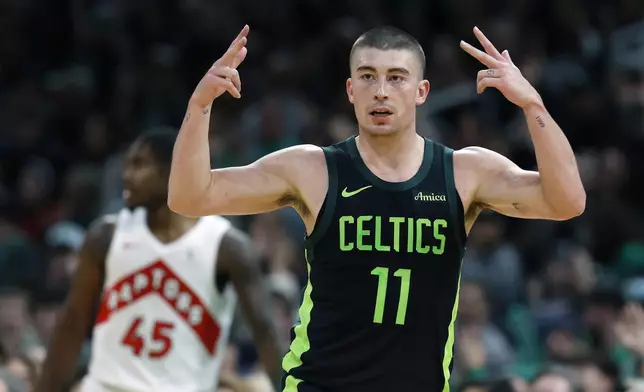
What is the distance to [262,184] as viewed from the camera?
5.35 m

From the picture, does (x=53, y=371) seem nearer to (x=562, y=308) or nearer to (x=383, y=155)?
(x=383, y=155)

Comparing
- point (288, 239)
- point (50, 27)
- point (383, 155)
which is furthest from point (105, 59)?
point (383, 155)

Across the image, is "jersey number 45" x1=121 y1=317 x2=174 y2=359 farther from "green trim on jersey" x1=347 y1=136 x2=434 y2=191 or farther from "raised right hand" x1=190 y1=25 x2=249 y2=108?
"raised right hand" x1=190 y1=25 x2=249 y2=108

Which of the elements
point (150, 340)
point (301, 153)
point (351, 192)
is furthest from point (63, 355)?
point (351, 192)

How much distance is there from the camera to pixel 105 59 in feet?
48.1

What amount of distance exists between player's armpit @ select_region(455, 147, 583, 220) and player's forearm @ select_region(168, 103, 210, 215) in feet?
3.31

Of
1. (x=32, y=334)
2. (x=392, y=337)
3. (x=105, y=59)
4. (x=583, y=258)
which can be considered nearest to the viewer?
(x=392, y=337)

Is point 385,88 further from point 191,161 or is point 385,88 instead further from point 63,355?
point 63,355

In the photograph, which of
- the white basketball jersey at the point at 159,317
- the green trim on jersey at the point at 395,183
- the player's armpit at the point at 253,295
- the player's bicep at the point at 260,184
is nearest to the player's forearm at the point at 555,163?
the green trim on jersey at the point at 395,183

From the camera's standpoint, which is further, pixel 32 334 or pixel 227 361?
pixel 32 334

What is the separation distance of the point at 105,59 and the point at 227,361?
18.8ft

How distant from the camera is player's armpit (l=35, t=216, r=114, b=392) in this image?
707 cm

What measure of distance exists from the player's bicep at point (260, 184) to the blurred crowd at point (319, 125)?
443 centimetres

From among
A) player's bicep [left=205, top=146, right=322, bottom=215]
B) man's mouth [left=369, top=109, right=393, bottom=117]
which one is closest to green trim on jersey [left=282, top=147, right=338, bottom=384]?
player's bicep [left=205, top=146, right=322, bottom=215]
